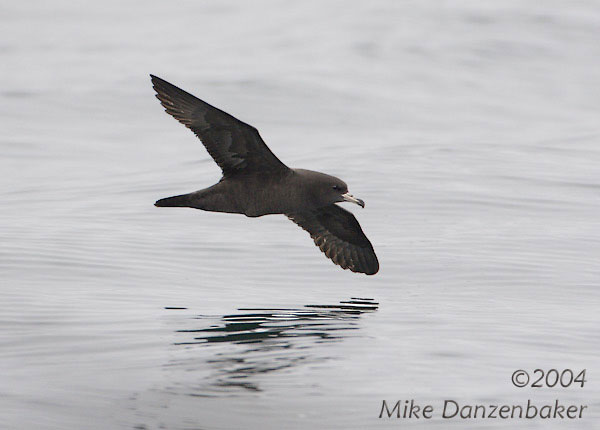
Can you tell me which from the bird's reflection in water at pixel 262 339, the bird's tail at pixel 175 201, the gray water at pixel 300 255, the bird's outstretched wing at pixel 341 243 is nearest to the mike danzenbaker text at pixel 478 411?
the gray water at pixel 300 255

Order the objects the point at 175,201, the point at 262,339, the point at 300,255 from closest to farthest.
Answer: the point at 262,339 → the point at 175,201 → the point at 300,255

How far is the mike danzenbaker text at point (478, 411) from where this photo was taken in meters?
8.64

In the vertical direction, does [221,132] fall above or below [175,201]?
above

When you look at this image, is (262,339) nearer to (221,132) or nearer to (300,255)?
(221,132)

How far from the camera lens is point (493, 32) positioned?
40.1 m

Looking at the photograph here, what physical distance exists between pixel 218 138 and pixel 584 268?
17.1ft

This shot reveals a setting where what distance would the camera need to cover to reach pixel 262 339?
1024 centimetres

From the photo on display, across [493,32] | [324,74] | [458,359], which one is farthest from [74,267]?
[493,32]

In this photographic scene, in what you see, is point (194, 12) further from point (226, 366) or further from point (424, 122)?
point (226, 366)

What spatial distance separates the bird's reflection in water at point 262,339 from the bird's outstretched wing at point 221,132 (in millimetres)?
1387

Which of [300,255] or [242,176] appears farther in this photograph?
[300,255]

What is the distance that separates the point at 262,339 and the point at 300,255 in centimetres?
405

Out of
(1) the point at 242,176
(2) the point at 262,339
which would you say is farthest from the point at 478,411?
(1) the point at 242,176

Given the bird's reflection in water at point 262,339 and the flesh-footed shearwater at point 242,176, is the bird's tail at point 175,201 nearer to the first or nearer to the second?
the flesh-footed shearwater at point 242,176
